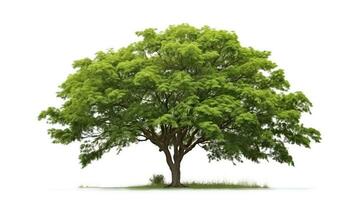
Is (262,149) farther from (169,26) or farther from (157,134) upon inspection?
(169,26)

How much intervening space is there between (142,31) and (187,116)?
623 centimetres

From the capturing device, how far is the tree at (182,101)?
38.8 m

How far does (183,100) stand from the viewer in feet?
128

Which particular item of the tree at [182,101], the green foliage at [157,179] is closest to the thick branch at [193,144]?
the tree at [182,101]

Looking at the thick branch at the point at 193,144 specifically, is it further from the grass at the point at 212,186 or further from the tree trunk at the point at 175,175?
the grass at the point at 212,186

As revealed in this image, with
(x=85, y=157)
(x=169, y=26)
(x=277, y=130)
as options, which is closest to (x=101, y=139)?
(x=85, y=157)

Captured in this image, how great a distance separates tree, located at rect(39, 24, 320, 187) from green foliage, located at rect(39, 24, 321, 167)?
6 cm

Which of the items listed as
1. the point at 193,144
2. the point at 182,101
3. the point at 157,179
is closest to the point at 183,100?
the point at 182,101

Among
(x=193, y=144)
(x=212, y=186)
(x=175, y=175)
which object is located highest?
(x=193, y=144)

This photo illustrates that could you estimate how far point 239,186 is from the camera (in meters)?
42.7

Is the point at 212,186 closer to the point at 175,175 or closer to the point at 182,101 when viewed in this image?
the point at 175,175

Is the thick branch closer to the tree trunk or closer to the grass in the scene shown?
the tree trunk

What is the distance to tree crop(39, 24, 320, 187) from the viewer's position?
3884cm

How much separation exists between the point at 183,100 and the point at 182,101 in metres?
0.17
